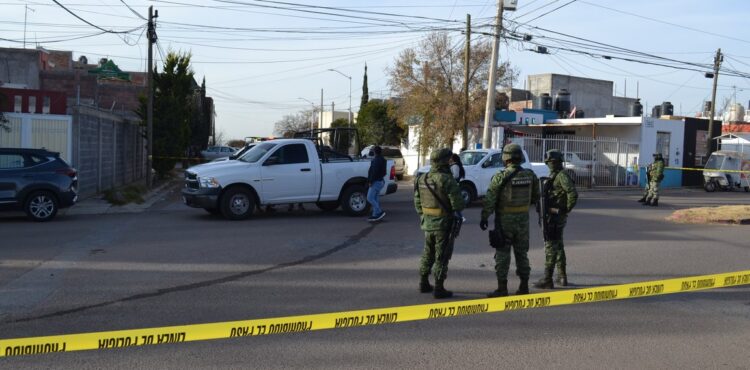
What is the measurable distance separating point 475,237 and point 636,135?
889 inches

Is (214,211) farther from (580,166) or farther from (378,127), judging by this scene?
(378,127)

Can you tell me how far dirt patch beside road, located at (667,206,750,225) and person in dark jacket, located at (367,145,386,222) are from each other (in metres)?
7.34

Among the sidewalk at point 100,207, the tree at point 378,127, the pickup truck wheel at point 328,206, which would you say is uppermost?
the tree at point 378,127

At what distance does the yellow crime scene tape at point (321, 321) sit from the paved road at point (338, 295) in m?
0.15

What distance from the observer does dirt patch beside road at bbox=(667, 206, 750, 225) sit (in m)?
15.8

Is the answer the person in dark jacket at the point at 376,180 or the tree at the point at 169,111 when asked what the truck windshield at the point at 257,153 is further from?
the tree at the point at 169,111

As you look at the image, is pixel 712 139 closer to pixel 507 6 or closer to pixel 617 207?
pixel 507 6

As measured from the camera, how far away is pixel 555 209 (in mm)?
8039

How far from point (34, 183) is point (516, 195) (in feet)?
36.0

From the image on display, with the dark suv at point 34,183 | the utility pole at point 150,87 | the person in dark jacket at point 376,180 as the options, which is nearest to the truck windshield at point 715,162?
the person in dark jacket at point 376,180

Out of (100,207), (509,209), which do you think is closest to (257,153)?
(100,207)

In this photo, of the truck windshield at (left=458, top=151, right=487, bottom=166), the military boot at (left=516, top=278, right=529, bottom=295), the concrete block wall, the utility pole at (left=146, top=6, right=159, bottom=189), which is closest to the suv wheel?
the concrete block wall

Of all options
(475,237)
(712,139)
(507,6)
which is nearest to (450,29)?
(507,6)

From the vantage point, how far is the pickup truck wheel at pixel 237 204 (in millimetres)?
14758
